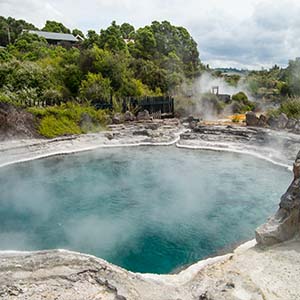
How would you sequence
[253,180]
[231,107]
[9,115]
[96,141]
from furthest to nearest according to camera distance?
[231,107] → [96,141] → [9,115] → [253,180]

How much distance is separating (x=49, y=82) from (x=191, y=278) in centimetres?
2126

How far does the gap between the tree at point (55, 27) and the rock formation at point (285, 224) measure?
187 feet

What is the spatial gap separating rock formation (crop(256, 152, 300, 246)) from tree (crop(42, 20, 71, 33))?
56968 mm

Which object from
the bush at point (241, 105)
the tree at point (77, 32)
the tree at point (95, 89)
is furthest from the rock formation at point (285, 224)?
the tree at point (77, 32)

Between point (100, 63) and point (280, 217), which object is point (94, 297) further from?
point (100, 63)

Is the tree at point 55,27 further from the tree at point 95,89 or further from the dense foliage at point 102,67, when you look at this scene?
the tree at point 95,89

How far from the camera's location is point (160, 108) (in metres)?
27.3

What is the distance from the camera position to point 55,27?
192 ft

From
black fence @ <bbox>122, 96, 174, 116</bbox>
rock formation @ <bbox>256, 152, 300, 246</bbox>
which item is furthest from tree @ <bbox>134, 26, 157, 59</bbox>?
rock formation @ <bbox>256, 152, 300, 246</bbox>

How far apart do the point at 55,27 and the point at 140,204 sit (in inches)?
2132

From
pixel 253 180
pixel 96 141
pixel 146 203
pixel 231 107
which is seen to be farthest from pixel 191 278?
pixel 231 107

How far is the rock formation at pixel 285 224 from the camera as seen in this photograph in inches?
311

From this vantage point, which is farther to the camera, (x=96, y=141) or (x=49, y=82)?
(x=49, y=82)

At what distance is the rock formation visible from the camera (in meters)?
7.89
